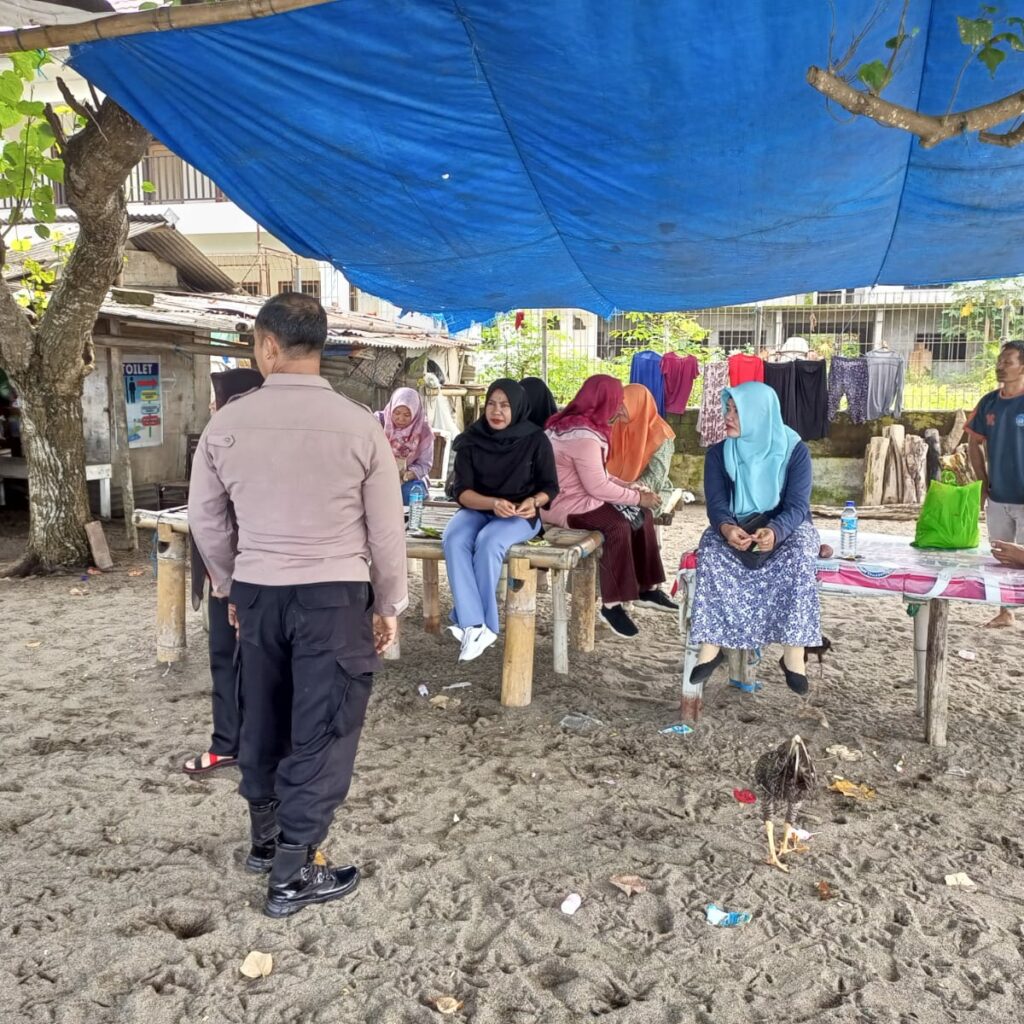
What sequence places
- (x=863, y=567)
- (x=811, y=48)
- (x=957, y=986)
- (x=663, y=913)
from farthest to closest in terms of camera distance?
(x=863, y=567) < (x=811, y=48) < (x=663, y=913) < (x=957, y=986)

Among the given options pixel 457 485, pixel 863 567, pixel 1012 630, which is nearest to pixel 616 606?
pixel 457 485

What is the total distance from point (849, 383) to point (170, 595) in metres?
8.54

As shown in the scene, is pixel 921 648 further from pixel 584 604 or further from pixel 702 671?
pixel 584 604

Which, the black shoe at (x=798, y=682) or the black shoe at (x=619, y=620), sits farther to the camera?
the black shoe at (x=619, y=620)

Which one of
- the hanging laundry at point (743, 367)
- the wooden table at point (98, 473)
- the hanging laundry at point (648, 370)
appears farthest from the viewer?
the hanging laundry at point (648, 370)

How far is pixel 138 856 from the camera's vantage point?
3115 millimetres

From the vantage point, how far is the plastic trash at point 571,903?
2815mm

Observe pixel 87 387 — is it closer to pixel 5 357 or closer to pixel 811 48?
pixel 5 357

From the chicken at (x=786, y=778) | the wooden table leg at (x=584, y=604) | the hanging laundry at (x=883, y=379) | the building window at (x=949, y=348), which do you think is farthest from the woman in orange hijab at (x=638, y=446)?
the building window at (x=949, y=348)

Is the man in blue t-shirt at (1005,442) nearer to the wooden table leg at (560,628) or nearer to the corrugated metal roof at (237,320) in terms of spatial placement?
the wooden table leg at (560,628)

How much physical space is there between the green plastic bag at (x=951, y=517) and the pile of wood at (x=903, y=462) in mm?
7293

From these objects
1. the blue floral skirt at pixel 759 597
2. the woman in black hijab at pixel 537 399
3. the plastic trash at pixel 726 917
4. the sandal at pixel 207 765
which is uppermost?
the woman in black hijab at pixel 537 399

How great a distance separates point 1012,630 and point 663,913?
432 centimetres

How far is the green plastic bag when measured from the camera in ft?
14.1
